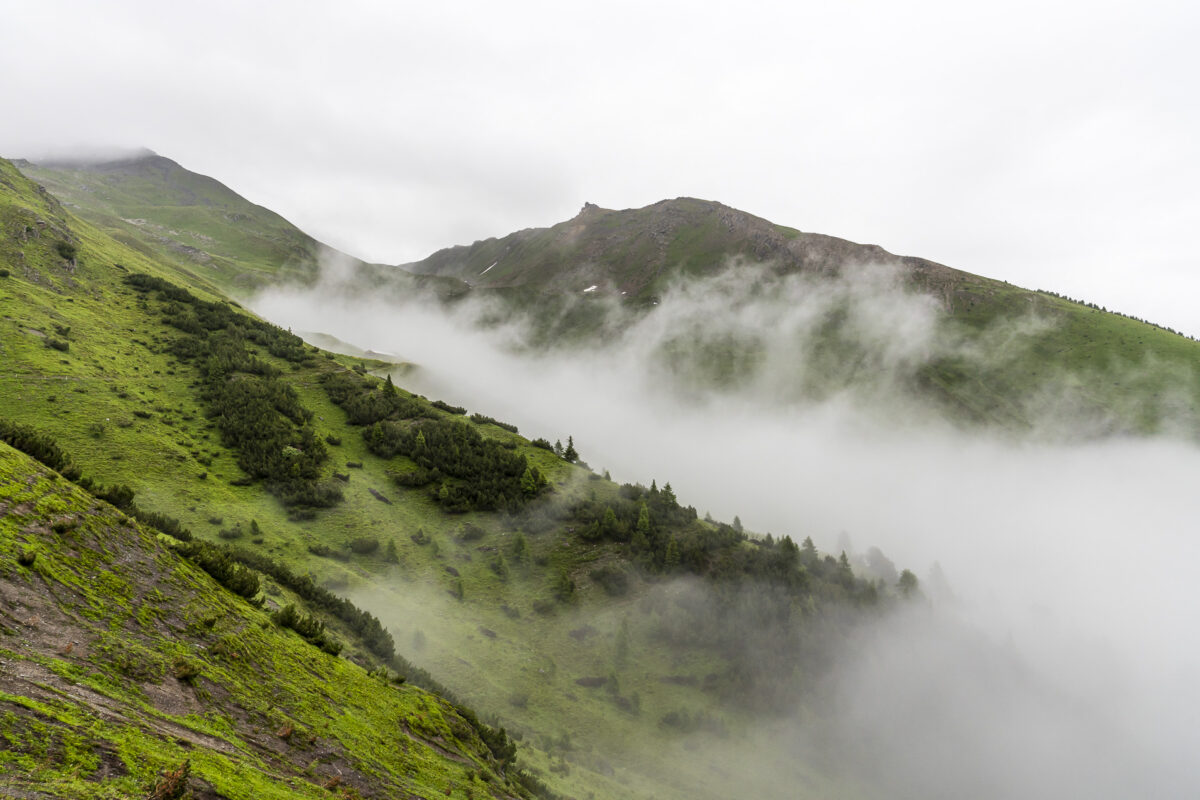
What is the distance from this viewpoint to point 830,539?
191500 millimetres

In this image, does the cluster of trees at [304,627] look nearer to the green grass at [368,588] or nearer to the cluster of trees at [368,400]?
the green grass at [368,588]

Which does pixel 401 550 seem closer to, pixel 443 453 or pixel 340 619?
pixel 443 453

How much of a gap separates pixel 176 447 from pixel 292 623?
1807 inches

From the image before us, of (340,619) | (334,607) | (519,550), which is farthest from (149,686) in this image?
(519,550)

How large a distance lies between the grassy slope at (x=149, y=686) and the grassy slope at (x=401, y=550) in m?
14.2

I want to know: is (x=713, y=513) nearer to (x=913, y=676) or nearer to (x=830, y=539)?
(x=830, y=539)

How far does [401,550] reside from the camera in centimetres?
6062

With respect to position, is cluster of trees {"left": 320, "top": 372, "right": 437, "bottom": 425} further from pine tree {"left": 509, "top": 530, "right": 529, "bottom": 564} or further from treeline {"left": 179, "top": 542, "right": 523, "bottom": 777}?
treeline {"left": 179, "top": 542, "right": 523, "bottom": 777}

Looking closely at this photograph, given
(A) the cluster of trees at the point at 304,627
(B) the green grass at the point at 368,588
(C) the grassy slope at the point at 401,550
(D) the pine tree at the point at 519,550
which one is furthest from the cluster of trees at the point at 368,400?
(A) the cluster of trees at the point at 304,627

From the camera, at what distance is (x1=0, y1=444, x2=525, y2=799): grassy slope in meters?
8.01

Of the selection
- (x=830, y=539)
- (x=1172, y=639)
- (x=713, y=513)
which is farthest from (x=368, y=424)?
(x=1172, y=639)

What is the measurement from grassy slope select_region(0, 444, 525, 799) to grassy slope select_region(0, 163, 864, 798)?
46.7 ft

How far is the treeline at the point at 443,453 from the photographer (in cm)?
7262

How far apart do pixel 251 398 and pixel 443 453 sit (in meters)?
26.2
